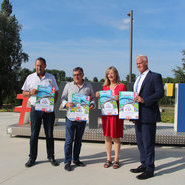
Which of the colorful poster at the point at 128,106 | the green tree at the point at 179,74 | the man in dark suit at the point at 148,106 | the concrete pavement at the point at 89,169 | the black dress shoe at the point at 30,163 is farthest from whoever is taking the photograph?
the green tree at the point at 179,74

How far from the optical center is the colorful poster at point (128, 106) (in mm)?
3186

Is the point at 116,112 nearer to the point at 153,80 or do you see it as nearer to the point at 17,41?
the point at 153,80

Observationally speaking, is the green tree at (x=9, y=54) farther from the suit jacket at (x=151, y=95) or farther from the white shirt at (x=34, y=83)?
the suit jacket at (x=151, y=95)

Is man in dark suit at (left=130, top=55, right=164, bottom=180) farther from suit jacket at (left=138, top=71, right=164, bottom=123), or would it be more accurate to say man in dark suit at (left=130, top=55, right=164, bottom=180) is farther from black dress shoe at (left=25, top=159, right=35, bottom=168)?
black dress shoe at (left=25, top=159, right=35, bottom=168)

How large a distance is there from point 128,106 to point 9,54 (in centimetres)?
2372

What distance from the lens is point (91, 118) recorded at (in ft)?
18.1

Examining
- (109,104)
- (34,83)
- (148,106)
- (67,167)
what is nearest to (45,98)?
(34,83)

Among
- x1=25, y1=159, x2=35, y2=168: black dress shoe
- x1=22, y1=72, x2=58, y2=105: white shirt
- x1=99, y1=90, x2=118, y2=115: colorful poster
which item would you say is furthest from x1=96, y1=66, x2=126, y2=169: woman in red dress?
x1=25, y1=159, x2=35, y2=168: black dress shoe

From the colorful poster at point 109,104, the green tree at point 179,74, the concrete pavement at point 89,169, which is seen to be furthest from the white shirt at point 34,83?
the green tree at point 179,74

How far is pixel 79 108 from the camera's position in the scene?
3.44 m

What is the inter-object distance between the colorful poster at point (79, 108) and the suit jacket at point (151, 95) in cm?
93

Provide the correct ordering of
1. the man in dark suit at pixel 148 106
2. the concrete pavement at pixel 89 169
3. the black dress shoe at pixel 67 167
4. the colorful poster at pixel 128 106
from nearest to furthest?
the concrete pavement at pixel 89 169, the man in dark suit at pixel 148 106, the colorful poster at pixel 128 106, the black dress shoe at pixel 67 167

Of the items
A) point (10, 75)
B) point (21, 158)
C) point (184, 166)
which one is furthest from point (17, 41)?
point (184, 166)

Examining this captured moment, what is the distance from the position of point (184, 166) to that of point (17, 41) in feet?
80.0
